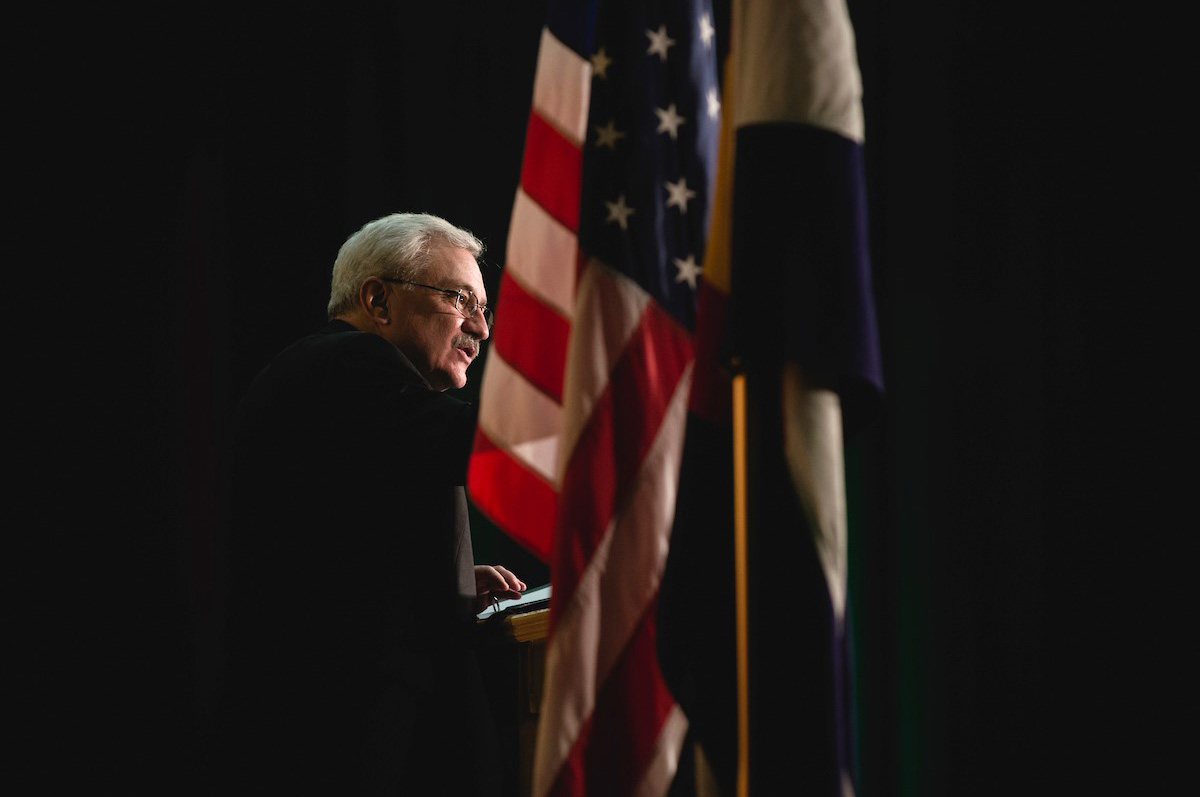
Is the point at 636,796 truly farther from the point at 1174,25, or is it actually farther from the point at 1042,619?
the point at 1174,25

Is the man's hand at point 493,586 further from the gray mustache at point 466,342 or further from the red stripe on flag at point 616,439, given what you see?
the red stripe on flag at point 616,439

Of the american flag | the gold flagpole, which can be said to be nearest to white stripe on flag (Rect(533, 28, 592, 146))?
the american flag

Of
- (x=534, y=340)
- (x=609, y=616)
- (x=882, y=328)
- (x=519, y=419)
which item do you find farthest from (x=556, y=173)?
(x=882, y=328)

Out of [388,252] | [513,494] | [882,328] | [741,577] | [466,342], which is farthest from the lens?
[882,328]

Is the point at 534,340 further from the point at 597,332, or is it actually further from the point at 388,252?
the point at 388,252

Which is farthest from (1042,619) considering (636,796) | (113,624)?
(113,624)

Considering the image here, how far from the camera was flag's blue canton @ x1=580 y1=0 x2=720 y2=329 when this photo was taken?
124cm

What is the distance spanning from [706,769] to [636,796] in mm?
130

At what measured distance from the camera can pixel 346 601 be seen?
5.44 ft

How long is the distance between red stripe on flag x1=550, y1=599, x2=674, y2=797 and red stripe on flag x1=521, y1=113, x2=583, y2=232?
0.54 meters

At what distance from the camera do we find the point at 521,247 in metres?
1.37

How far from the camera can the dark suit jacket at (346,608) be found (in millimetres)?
1643

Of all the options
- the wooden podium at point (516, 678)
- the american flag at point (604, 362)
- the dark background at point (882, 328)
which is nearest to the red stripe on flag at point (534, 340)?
the american flag at point (604, 362)

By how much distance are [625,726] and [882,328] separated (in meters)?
1.70
